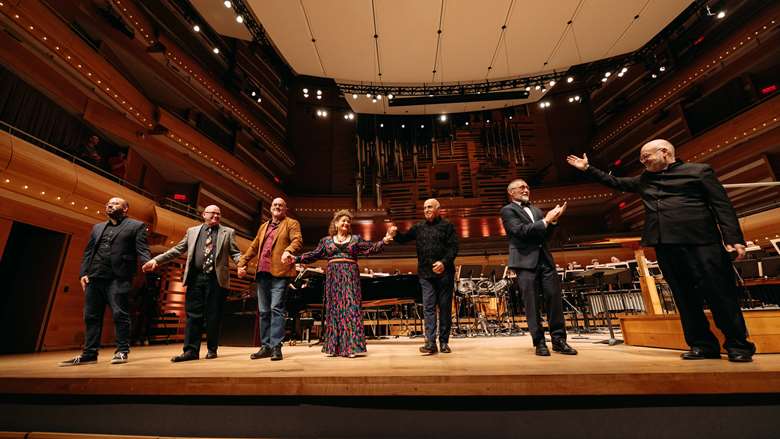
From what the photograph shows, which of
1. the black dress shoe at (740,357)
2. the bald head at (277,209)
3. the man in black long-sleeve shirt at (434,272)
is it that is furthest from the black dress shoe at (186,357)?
the black dress shoe at (740,357)

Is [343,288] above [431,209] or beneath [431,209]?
beneath

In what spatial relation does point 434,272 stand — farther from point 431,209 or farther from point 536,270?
point 536,270

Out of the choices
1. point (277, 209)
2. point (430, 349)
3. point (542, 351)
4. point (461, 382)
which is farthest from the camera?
point (277, 209)

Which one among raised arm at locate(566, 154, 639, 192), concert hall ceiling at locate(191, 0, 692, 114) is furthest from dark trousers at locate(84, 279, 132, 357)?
concert hall ceiling at locate(191, 0, 692, 114)

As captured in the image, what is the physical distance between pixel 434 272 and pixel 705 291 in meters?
1.75

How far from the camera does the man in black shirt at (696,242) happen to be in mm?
1957

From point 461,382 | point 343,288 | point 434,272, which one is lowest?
point 461,382

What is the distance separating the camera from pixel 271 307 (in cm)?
309

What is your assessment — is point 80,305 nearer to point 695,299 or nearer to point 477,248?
point 695,299

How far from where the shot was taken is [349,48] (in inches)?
362

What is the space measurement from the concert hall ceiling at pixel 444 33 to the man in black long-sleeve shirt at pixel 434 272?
22.7ft

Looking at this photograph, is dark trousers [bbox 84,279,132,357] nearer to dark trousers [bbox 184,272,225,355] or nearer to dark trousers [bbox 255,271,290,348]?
dark trousers [bbox 184,272,225,355]

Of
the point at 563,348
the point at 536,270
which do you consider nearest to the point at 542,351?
the point at 563,348

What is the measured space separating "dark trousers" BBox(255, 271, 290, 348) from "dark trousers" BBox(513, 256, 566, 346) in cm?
204
